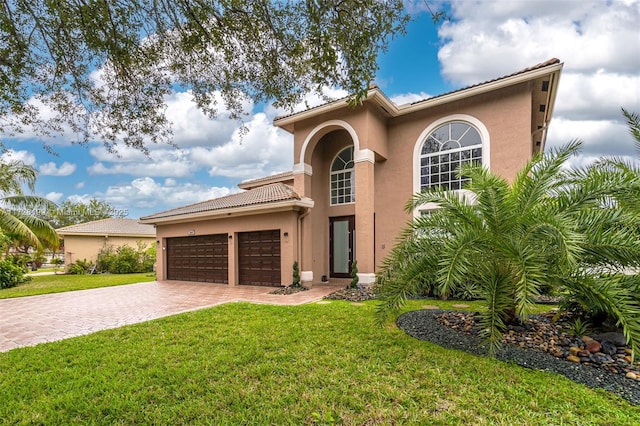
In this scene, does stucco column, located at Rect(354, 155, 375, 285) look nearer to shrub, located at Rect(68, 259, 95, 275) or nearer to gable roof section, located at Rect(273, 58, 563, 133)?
gable roof section, located at Rect(273, 58, 563, 133)

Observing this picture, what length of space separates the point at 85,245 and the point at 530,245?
31286 mm

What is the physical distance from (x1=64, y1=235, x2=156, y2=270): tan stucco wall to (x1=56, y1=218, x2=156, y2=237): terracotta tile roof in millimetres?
480

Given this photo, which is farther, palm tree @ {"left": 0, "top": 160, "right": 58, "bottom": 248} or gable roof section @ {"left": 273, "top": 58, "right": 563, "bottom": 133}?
palm tree @ {"left": 0, "top": 160, "right": 58, "bottom": 248}

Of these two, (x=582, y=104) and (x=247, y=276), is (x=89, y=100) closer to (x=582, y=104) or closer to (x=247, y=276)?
(x=247, y=276)

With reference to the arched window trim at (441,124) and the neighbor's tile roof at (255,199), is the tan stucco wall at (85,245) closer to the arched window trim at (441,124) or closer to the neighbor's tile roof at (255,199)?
the neighbor's tile roof at (255,199)

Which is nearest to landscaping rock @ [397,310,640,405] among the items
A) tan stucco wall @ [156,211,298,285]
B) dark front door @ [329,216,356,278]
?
tan stucco wall @ [156,211,298,285]

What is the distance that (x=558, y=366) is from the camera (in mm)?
4516

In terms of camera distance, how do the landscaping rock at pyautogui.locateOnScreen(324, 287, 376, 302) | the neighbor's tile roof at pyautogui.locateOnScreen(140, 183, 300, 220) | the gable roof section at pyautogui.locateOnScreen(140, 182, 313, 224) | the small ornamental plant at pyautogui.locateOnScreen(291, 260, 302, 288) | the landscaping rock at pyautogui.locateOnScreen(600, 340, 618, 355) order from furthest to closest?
1. the neighbor's tile roof at pyautogui.locateOnScreen(140, 183, 300, 220)
2. the gable roof section at pyautogui.locateOnScreen(140, 182, 313, 224)
3. the small ornamental plant at pyautogui.locateOnScreen(291, 260, 302, 288)
4. the landscaping rock at pyautogui.locateOnScreen(324, 287, 376, 302)
5. the landscaping rock at pyautogui.locateOnScreen(600, 340, 618, 355)

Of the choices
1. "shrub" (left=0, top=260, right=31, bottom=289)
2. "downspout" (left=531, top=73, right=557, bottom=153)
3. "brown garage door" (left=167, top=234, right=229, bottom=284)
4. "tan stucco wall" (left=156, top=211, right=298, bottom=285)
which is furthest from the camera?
"shrub" (left=0, top=260, right=31, bottom=289)

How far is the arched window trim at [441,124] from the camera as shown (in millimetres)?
11578

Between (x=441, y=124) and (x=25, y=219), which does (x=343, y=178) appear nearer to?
(x=441, y=124)

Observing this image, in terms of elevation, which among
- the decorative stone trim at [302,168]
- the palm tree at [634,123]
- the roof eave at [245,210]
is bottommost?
the roof eave at [245,210]

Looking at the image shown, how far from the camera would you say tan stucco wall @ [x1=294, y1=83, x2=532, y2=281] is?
11.2m

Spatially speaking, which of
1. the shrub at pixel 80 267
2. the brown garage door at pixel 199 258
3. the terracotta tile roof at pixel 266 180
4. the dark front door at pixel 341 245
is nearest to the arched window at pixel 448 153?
the dark front door at pixel 341 245
